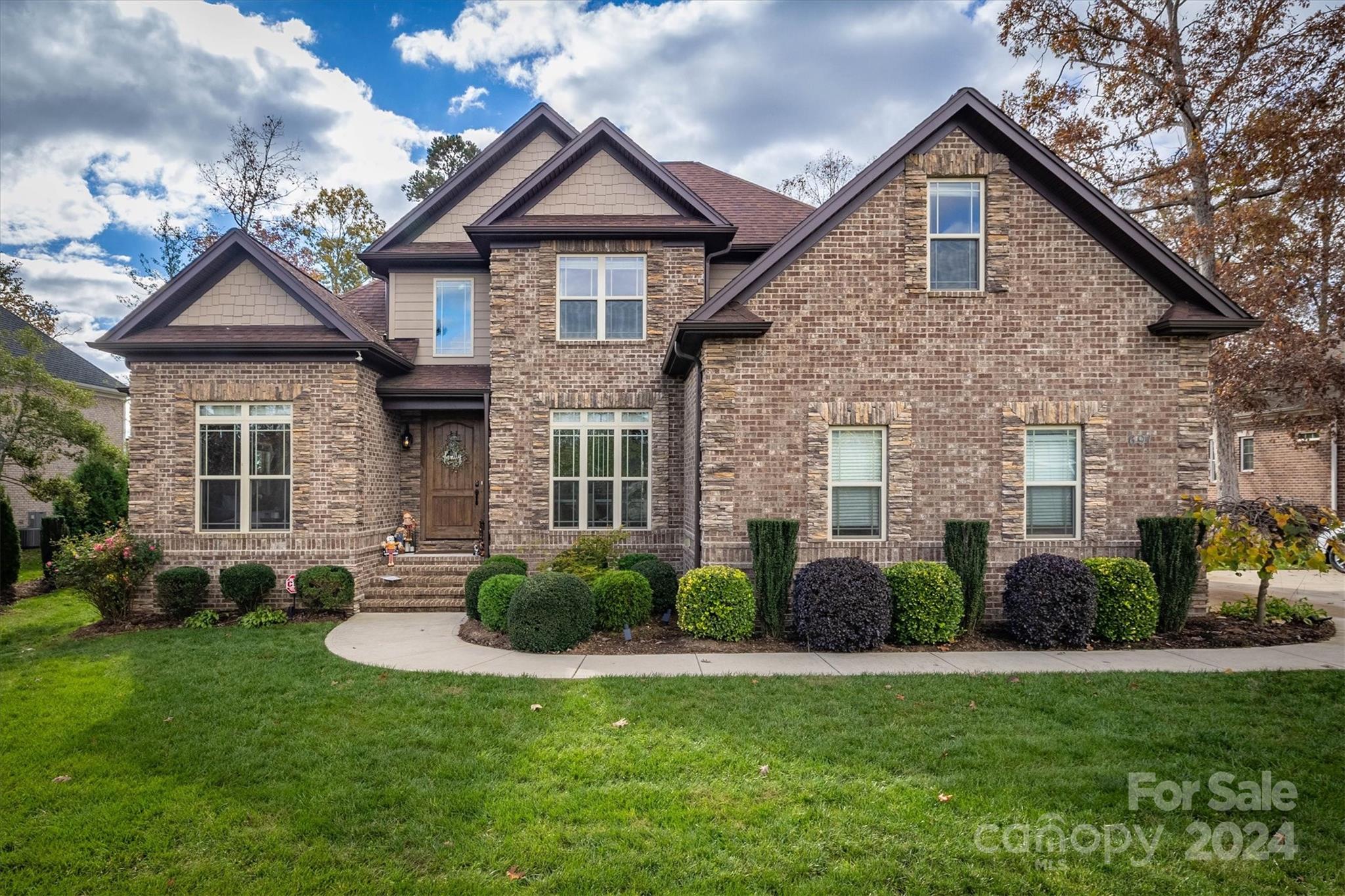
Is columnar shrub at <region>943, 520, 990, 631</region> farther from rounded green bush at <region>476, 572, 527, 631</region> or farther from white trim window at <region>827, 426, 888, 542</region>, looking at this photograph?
rounded green bush at <region>476, 572, 527, 631</region>

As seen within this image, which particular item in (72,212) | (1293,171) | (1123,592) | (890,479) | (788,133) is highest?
(788,133)

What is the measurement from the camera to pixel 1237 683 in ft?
20.6

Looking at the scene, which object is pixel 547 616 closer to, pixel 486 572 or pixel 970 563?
pixel 486 572

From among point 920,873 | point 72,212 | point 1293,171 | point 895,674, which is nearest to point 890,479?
point 895,674

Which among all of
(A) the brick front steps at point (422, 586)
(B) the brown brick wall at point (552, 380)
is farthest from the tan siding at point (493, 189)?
(A) the brick front steps at point (422, 586)

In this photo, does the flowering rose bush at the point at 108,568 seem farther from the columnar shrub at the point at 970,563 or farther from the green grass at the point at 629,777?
the columnar shrub at the point at 970,563

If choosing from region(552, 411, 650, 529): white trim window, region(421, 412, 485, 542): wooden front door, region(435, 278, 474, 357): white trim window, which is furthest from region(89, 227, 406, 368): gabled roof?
region(552, 411, 650, 529): white trim window

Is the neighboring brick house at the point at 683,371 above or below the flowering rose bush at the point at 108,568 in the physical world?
above

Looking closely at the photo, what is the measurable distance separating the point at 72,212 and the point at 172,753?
76.2ft

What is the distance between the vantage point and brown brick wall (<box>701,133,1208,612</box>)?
8.70 meters

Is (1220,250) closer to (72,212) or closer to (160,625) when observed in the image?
(160,625)

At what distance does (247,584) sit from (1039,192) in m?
13.0

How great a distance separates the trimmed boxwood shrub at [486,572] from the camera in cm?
908

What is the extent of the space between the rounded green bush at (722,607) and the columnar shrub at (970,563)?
2.80m
